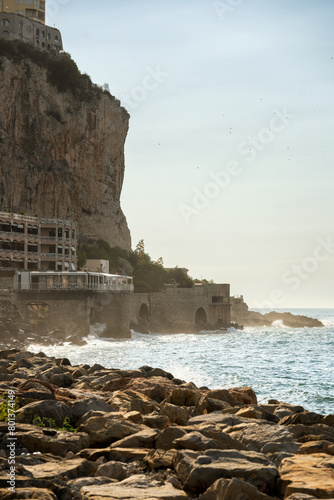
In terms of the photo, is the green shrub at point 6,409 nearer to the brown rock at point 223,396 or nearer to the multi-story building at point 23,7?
the brown rock at point 223,396

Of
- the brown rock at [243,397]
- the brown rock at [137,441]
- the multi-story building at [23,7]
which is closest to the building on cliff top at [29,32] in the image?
the multi-story building at [23,7]

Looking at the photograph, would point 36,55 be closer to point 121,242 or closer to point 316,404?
point 121,242

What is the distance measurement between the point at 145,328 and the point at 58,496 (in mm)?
78049

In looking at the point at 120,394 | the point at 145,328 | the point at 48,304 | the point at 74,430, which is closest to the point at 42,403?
the point at 74,430

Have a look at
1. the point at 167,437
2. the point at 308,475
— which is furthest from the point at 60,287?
the point at 308,475

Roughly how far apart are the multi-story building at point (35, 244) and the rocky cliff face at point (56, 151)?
19569mm

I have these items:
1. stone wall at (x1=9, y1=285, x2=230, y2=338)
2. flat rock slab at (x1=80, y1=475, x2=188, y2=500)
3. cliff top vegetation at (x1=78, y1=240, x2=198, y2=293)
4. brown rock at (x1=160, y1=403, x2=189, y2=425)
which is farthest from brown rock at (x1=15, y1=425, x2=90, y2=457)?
cliff top vegetation at (x1=78, y1=240, x2=198, y2=293)

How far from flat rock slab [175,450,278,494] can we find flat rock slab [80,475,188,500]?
378 mm

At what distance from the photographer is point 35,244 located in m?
84.6

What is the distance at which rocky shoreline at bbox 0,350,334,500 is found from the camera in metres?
9.34

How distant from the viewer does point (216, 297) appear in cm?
10738

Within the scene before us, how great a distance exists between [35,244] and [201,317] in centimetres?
3266

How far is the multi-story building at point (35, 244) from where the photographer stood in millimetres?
80875

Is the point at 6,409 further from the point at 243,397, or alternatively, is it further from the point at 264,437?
the point at 243,397
